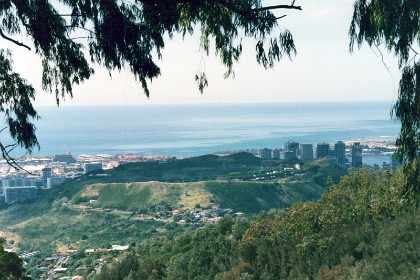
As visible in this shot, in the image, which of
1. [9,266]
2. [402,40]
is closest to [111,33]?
[402,40]

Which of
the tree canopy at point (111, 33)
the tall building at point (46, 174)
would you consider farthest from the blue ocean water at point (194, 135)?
the tree canopy at point (111, 33)

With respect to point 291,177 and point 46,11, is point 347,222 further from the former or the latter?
point 291,177

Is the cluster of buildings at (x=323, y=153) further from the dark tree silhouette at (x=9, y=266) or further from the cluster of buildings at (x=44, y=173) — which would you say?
the dark tree silhouette at (x=9, y=266)

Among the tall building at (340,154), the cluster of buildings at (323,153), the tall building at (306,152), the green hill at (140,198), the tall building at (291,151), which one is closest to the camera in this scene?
the green hill at (140,198)

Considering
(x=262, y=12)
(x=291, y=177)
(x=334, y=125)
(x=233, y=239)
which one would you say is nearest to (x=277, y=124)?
(x=334, y=125)

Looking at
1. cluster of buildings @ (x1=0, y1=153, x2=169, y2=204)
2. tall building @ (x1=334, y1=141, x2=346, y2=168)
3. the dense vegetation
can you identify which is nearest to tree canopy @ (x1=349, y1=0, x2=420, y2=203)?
the dense vegetation

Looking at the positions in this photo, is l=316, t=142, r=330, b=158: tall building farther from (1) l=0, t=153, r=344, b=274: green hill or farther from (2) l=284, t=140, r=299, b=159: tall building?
(1) l=0, t=153, r=344, b=274: green hill

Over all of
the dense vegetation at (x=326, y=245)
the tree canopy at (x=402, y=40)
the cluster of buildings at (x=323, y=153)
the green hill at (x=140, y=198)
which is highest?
the tree canopy at (x=402, y=40)
